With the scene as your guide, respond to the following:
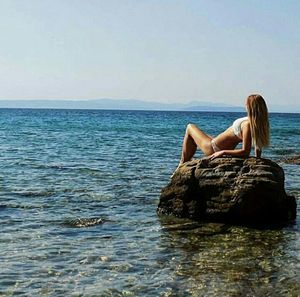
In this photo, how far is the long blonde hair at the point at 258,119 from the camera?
38.0 ft

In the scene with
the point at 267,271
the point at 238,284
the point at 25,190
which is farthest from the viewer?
the point at 25,190

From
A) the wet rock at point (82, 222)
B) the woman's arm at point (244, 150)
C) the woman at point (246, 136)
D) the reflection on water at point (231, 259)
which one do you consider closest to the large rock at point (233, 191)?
the woman's arm at point (244, 150)

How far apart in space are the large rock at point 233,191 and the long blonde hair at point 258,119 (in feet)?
1.47

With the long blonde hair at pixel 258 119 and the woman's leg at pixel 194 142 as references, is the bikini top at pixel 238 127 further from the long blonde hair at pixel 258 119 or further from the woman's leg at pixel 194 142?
the woman's leg at pixel 194 142

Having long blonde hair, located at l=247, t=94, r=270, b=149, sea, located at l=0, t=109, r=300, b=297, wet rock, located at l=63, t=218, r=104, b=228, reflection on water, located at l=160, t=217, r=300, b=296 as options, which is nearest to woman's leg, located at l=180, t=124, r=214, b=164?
long blonde hair, located at l=247, t=94, r=270, b=149

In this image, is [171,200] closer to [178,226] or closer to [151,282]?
[178,226]

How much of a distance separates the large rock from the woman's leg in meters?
0.64

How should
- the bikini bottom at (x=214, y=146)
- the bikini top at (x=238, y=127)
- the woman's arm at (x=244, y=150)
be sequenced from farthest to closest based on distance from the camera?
the bikini bottom at (x=214, y=146) → the bikini top at (x=238, y=127) → the woman's arm at (x=244, y=150)

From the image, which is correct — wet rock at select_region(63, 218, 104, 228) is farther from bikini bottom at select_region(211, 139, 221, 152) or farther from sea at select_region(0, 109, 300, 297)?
bikini bottom at select_region(211, 139, 221, 152)

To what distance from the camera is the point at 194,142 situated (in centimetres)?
1325

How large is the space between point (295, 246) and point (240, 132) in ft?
9.98

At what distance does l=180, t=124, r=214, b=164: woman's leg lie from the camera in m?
12.7

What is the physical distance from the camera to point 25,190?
16016 mm

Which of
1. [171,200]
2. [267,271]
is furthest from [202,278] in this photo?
[171,200]
